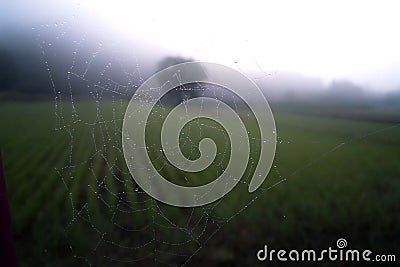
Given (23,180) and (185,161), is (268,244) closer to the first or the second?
(185,161)

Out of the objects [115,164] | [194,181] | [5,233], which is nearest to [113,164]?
[115,164]

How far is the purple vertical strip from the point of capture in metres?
1.91

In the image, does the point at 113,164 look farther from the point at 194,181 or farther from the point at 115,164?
the point at 194,181

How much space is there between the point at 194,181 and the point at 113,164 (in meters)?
0.37

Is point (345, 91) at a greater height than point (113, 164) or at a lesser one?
greater

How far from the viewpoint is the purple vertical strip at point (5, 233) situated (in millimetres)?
1910

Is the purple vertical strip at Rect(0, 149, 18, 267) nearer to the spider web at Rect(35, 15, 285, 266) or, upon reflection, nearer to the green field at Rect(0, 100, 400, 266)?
the green field at Rect(0, 100, 400, 266)

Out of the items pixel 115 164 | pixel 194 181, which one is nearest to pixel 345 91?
pixel 194 181

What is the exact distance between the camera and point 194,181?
1942 mm

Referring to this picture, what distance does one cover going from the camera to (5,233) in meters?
1.94

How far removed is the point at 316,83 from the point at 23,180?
1409 mm

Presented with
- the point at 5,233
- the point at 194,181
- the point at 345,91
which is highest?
the point at 345,91

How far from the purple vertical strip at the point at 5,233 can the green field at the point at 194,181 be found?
36mm

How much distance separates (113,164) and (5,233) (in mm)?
588
